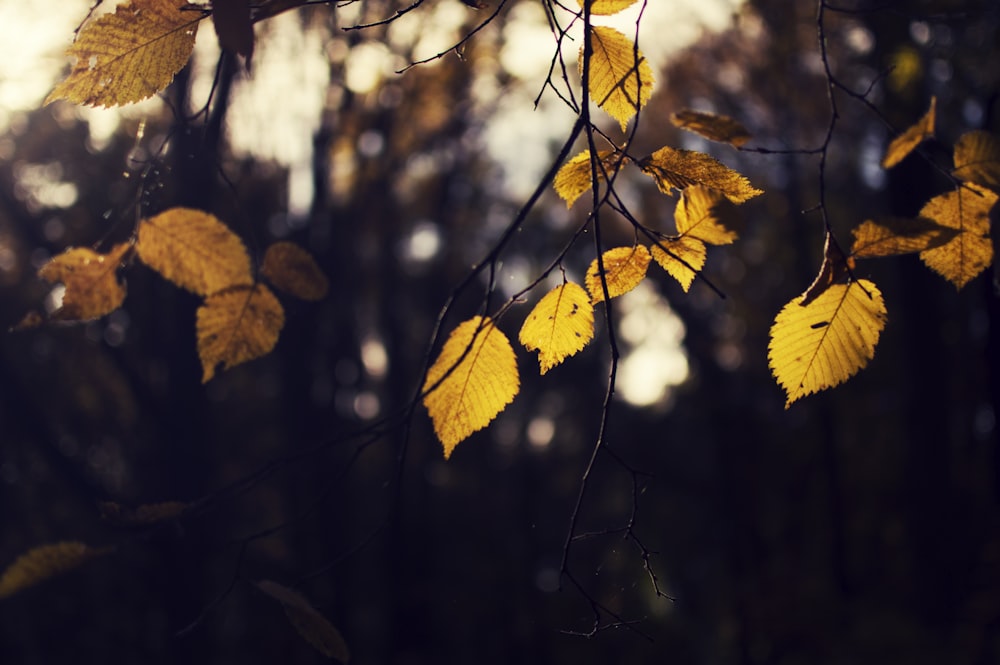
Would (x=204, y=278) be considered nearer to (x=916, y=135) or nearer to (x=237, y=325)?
(x=237, y=325)

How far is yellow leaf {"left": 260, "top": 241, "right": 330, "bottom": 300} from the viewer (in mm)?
903

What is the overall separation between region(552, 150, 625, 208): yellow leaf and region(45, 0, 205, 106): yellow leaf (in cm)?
40

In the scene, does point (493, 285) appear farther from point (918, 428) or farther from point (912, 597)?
point (912, 597)

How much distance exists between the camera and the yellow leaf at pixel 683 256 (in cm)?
82

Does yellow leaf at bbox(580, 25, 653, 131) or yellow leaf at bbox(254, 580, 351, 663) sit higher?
yellow leaf at bbox(580, 25, 653, 131)

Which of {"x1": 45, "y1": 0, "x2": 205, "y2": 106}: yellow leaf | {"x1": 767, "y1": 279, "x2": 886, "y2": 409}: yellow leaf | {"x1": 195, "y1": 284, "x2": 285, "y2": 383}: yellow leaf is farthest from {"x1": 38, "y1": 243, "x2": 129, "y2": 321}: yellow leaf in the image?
{"x1": 767, "y1": 279, "x2": 886, "y2": 409}: yellow leaf

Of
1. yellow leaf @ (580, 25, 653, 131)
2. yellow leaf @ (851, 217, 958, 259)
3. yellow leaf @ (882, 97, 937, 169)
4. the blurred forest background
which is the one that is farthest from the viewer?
the blurred forest background

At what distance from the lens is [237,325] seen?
872 millimetres

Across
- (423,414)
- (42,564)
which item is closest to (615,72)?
(42,564)

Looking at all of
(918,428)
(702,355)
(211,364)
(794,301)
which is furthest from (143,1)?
(702,355)

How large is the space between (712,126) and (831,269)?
245 mm

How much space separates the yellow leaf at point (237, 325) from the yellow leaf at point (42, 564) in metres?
0.22

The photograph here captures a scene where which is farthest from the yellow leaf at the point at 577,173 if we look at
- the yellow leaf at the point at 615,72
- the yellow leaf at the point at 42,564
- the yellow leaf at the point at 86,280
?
the yellow leaf at the point at 42,564

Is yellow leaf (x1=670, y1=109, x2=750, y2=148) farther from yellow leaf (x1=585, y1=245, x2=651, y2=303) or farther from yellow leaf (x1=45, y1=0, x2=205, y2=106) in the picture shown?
yellow leaf (x1=45, y1=0, x2=205, y2=106)
